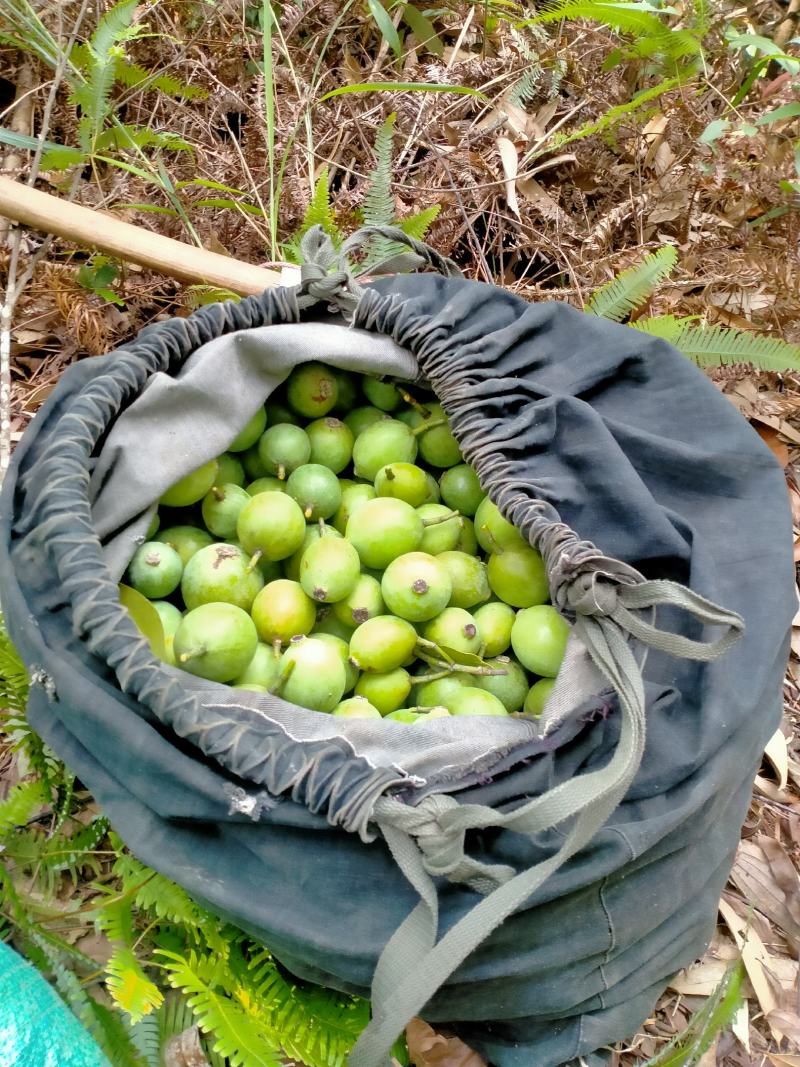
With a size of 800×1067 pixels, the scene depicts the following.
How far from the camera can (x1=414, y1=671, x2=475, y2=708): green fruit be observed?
1.43 meters

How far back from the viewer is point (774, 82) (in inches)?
98.0

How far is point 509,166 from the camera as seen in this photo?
2.45 meters

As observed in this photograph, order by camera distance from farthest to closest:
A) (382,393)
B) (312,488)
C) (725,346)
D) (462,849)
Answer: (725,346), (382,393), (312,488), (462,849)

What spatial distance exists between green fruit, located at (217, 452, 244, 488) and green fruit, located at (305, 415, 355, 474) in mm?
154

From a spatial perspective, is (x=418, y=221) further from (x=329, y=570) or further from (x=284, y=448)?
(x=329, y=570)

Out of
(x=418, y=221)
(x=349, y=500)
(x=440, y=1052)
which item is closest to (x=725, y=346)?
(x=418, y=221)

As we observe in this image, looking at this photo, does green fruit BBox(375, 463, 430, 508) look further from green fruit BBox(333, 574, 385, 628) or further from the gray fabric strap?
the gray fabric strap

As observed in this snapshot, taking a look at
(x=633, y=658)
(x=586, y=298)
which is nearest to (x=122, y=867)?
(x=633, y=658)

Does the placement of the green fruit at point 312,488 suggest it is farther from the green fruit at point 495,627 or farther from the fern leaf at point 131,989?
the fern leaf at point 131,989

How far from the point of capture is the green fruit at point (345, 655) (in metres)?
1.43

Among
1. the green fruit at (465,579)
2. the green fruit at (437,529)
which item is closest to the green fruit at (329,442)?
the green fruit at (437,529)

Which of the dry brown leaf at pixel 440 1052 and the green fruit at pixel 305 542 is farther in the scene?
the green fruit at pixel 305 542

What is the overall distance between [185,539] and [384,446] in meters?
0.43

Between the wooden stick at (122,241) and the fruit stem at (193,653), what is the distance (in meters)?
0.86
